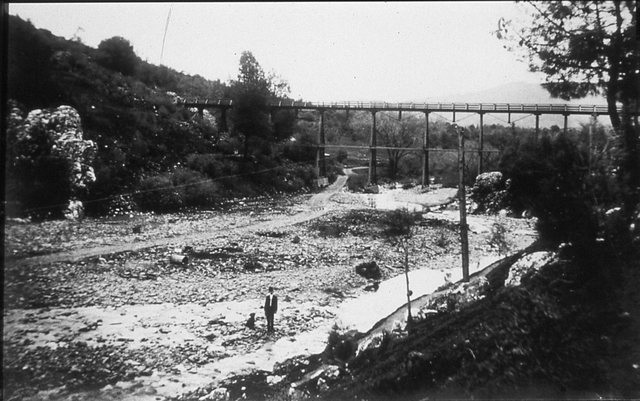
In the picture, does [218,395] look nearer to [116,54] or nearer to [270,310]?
[270,310]

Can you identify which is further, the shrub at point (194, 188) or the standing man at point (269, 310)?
the shrub at point (194, 188)

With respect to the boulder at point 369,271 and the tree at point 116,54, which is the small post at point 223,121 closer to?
the tree at point 116,54

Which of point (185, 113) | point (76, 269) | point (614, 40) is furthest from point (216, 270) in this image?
point (185, 113)

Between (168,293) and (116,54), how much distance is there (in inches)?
931

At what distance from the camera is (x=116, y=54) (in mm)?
24766

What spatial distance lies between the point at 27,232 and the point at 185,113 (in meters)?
15.4

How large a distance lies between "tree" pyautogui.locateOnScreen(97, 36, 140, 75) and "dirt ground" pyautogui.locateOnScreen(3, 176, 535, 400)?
16.4 meters

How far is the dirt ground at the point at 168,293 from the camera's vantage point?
6023 millimetres

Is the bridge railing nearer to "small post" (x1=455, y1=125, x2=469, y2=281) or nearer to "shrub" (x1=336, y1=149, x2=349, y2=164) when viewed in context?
"small post" (x1=455, y1=125, x2=469, y2=281)

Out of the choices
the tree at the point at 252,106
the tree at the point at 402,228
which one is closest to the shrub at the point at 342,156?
the tree at the point at 252,106

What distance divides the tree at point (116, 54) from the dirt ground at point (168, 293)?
53.8 feet

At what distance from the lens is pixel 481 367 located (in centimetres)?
460

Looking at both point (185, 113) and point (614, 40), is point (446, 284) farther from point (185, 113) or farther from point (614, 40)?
point (185, 113)

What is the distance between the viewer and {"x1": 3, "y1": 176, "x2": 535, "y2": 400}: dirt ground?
6.02 meters
